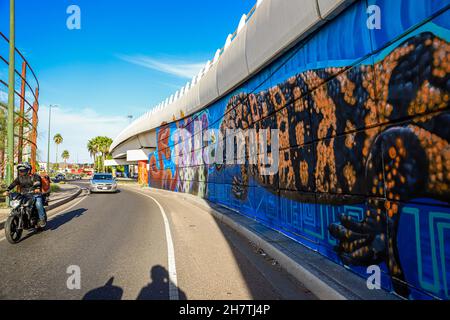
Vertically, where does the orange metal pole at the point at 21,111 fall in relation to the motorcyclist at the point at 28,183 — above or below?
above

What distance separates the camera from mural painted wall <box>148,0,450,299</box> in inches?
126

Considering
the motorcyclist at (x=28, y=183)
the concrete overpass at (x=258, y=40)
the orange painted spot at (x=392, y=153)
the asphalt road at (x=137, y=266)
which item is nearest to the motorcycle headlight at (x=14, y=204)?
the motorcyclist at (x=28, y=183)

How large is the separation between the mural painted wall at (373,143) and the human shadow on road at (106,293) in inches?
135

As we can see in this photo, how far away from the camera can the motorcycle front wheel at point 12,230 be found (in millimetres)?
6645

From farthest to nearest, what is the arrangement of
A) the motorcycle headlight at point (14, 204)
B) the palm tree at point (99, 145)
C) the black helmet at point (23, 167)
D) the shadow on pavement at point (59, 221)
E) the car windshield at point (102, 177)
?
the palm tree at point (99, 145), the car windshield at point (102, 177), the shadow on pavement at point (59, 221), the black helmet at point (23, 167), the motorcycle headlight at point (14, 204)

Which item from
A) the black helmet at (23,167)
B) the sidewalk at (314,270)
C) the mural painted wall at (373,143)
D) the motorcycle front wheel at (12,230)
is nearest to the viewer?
the mural painted wall at (373,143)

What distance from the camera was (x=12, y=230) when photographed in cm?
680

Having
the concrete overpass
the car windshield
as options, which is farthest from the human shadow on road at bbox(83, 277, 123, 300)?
the car windshield

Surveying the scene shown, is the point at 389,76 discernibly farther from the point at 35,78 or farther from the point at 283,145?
the point at 35,78

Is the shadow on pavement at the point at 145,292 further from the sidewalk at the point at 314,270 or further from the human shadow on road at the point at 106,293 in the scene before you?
the sidewalk at the point at 314,270

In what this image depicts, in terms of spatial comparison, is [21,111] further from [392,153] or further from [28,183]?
[392,153]

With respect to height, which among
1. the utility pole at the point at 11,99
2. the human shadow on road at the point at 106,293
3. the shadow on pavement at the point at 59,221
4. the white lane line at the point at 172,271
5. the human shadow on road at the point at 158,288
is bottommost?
the white lane line at the point at 172,271

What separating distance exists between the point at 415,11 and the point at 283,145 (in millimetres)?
4197
